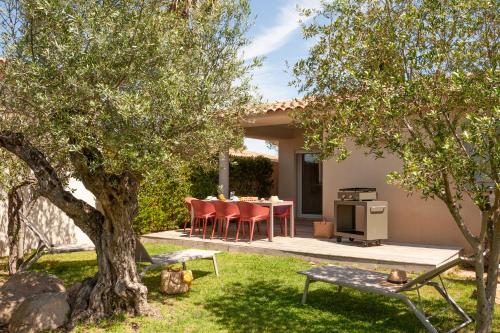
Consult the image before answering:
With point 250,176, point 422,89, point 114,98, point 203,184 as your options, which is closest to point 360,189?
point 203,184

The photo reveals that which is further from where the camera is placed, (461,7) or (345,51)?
(345,51)

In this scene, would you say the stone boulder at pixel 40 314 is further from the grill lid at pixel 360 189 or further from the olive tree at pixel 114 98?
the grill lid at pixel 360 189

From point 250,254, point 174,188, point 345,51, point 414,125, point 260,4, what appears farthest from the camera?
point 174,188

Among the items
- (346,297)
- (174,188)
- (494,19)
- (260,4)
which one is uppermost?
(260,4)

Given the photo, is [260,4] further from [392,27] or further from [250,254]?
[250,254]

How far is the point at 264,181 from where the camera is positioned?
15.2 m

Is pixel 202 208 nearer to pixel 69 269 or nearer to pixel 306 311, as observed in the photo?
pixel 69 269

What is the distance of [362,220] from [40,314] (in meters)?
A: 6.70

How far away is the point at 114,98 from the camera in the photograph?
4.03 m

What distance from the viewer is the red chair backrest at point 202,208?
995 cm

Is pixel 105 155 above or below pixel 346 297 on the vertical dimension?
above

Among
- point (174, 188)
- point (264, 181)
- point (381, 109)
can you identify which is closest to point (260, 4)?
point (381, 109)

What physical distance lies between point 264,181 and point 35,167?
10779 mm

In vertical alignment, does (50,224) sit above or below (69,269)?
above
